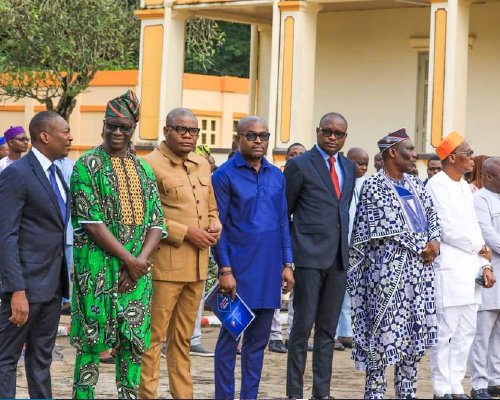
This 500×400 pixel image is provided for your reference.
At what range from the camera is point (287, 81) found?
2095cm

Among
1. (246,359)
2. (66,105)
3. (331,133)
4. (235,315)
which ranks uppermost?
(66,105)

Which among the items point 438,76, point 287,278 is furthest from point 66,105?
point 287,278

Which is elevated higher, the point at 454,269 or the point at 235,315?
the point at 454,269

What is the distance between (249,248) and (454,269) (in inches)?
70.0

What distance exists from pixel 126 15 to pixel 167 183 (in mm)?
19395

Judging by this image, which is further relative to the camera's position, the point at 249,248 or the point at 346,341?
the point at 346,341

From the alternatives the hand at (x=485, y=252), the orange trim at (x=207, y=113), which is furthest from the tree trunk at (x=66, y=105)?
the hand at (x=485, y=252)

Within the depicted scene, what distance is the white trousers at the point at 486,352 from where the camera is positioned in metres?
10.6

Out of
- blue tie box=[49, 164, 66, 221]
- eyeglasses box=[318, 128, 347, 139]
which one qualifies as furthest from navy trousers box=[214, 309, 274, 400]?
blue tie box=[49, 164, 66, 221]

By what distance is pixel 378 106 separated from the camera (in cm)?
2259

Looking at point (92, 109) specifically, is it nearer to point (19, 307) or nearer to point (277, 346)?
point (277, 346)

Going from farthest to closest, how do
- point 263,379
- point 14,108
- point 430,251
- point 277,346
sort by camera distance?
point 14,108 < point 277,346 < point 263,379 < point 430,251

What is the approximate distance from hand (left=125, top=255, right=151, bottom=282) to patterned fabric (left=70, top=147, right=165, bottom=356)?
71 mm

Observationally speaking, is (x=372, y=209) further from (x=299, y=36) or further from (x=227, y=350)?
→ (x=299, y=36)
